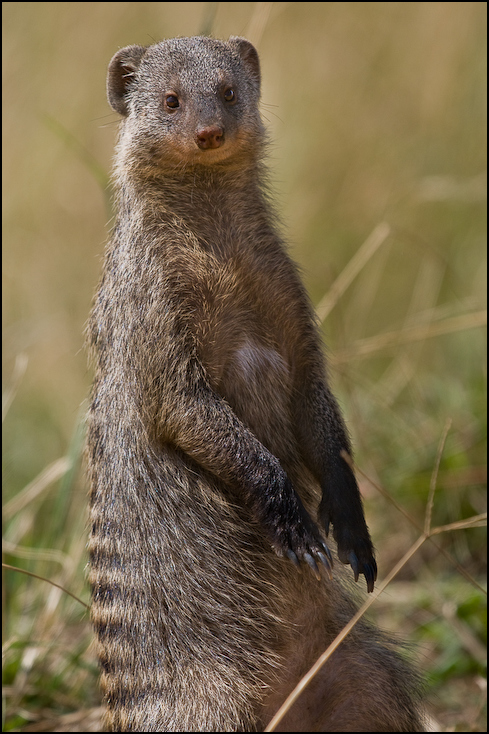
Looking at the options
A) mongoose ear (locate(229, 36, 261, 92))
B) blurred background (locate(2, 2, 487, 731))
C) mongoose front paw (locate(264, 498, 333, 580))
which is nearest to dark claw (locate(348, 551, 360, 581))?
mongoose front paw (locate(264, 498, 333, 580))

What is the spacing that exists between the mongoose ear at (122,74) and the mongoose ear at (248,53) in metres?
0.39

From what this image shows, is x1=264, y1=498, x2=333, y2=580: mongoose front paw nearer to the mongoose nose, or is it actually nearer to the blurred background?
the mongoose nose

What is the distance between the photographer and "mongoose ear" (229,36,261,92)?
3.73 m

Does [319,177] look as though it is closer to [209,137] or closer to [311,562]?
[209,137]

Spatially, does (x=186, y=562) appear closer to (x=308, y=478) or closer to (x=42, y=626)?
(x=308, y=478)

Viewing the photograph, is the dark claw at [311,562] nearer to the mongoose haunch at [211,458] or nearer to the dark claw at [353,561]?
the mongoose haunch at [211,458]

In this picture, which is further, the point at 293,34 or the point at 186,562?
the point at 293,34

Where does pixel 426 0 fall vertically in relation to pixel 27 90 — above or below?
above

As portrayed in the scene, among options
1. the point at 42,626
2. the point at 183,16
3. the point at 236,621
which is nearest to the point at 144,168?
the point at 236,621

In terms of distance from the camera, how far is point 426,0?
27.3 ft

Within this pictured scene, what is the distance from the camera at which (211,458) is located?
3.12 meters

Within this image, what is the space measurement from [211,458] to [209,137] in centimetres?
114

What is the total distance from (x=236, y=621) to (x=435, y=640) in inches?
56.6

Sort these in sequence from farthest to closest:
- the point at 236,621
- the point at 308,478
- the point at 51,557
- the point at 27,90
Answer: the point at 27,90 → the point at 51,557 → the point at 308,478 → the point at 236,621
